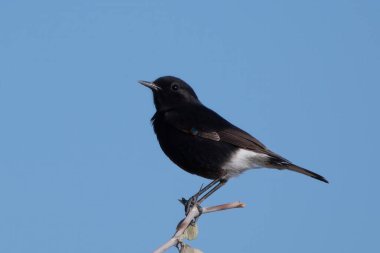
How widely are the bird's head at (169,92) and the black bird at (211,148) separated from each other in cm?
42

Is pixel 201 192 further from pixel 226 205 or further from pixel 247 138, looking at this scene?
pixel 226 205

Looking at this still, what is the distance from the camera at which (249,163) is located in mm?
7098

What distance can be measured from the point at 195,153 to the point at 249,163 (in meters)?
0.65

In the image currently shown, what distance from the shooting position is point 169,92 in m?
7.88

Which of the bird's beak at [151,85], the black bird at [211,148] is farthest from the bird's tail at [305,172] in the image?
the bird's beak at [151,85]

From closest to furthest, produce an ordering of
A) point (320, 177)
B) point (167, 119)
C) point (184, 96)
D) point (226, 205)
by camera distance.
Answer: point (226, 205), point (320, 177), point (167, 119), point (184, 96)

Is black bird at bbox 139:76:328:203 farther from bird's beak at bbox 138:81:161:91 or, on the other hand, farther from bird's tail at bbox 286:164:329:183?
bird's beak at bbox 138:81:161:91

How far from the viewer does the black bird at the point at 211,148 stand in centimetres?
698

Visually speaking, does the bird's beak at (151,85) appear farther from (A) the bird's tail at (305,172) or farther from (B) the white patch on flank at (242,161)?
(A) the bird's tail at (305,172)

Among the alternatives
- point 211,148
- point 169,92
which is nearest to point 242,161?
point 211,148

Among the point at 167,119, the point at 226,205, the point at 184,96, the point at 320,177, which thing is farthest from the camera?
the point at 184,96

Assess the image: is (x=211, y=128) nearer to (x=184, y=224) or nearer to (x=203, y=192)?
(x=203, y=192)

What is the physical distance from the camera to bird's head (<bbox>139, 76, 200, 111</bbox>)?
25.6 feet

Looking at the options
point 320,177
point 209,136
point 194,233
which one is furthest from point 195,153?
point 194,233
